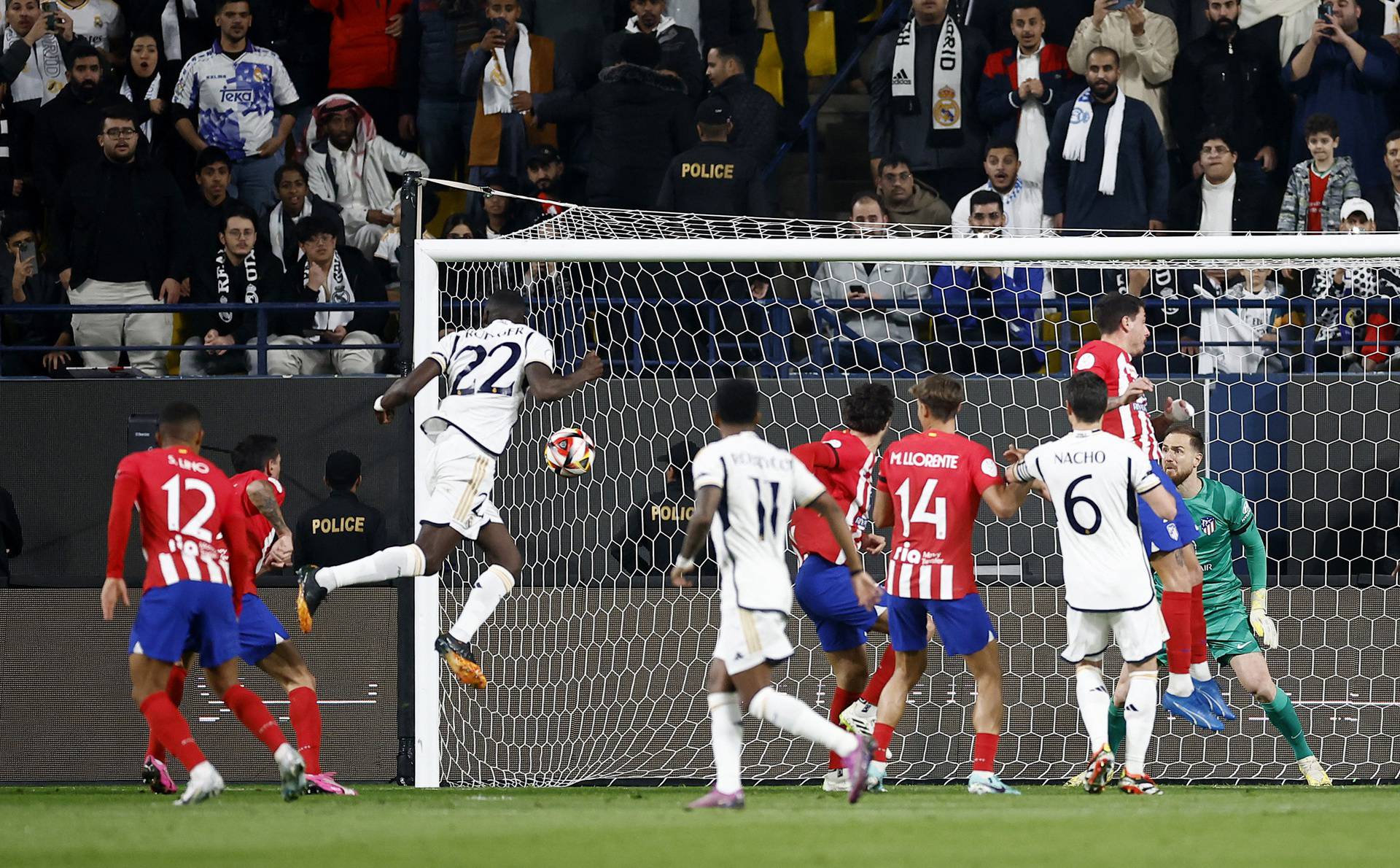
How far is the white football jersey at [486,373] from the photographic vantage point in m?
8.92

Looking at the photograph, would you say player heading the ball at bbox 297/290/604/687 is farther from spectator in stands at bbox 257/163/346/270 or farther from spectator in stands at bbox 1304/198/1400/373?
spectator in stands at bbox 1304/198/1400/373

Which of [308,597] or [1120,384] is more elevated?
Answer: [1120,384]

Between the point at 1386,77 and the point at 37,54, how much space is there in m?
11.0

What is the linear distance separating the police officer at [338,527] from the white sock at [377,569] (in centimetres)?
251

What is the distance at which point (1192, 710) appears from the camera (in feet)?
28.2

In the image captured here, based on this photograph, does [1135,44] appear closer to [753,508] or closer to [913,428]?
[913,428]

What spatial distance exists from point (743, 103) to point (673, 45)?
847 millimetres

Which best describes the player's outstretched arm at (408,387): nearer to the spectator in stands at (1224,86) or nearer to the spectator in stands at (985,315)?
the spectator in stands at (985,315)

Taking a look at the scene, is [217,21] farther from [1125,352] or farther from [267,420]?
[1125,352]

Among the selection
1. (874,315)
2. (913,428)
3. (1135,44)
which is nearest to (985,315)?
(874,315)

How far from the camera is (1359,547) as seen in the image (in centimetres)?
1282

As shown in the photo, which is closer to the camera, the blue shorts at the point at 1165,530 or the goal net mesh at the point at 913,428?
the blue shorts at the point at 1165,530

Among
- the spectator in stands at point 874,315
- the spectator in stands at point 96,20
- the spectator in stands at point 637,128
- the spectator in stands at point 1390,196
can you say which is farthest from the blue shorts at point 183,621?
the spectator in stands at point 1390,196

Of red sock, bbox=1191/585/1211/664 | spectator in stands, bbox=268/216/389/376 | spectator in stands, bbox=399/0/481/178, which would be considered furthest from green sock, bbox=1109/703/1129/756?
spectator in stands, bbox=399/0/481/178
